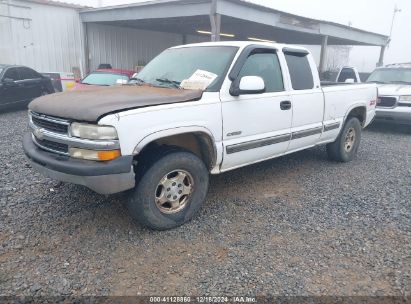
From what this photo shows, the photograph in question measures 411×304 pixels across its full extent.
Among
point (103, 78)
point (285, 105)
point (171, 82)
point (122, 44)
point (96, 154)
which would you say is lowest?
point (96, 154)

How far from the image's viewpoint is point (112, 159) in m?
2.92

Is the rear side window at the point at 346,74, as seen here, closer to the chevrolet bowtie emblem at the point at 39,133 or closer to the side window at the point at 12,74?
the side window at the point at 12,74

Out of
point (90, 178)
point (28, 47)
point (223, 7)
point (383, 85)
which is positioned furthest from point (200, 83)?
point (28, 47)

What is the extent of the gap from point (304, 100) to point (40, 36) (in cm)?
1261

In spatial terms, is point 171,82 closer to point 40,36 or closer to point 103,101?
point 103,101

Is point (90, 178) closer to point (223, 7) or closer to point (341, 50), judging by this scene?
point (223, 7)

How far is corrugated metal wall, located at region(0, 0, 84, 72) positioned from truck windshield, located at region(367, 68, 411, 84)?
11797 millimetres

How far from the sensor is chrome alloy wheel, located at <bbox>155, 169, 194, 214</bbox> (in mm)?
3410

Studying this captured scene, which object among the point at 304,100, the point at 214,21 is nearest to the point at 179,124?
the point at 304,100

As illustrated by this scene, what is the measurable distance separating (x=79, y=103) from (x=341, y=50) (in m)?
35.4

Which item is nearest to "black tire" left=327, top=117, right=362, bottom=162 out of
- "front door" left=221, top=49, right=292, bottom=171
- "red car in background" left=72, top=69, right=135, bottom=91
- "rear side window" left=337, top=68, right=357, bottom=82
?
"front door" left=221, top=49, right=292, bottom=171

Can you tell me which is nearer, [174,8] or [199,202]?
[199,202]

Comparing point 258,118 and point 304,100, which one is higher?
point 304,100

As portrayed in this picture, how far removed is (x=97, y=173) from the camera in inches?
113
